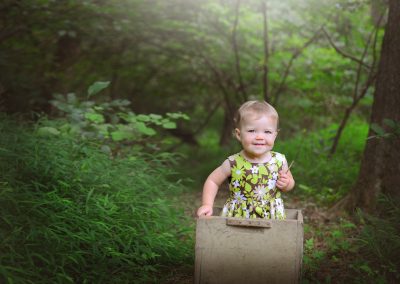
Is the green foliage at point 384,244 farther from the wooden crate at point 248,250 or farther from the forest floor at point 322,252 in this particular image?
the wooden crate at point 248,250

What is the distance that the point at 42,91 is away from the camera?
698 cm

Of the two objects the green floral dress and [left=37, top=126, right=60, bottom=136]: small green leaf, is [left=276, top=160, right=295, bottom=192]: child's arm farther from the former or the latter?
[left=37, top=126, right=60, bottom=136]: small green leaf

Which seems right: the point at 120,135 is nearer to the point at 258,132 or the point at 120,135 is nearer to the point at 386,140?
the point at 258,132

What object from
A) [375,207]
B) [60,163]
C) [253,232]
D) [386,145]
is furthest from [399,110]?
[60,163]

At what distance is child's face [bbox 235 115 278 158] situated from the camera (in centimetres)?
272

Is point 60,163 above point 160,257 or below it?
above

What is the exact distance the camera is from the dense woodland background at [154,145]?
2.93 meters

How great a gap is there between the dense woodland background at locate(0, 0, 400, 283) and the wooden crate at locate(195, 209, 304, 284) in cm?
60

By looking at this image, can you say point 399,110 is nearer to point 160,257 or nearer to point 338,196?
point 338,196

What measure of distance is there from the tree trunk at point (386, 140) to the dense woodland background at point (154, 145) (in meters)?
0.01

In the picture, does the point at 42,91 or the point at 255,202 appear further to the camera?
the point at 42,91

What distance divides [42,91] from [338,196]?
179 inches

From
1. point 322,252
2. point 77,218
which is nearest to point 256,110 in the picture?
point 77,218

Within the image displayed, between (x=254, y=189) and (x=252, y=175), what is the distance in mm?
90
